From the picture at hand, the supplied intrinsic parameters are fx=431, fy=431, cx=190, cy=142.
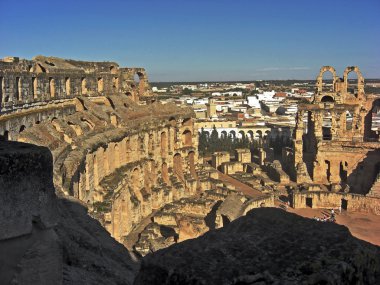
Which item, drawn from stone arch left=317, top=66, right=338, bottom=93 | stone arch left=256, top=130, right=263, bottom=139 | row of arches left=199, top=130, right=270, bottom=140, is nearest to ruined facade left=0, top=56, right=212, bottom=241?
stone arch left=317, top=66, right=338, bottom=93

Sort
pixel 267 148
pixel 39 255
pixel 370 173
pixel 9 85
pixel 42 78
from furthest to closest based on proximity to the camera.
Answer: pixel 267 148, pixel 370 173, pixel 42 78, pixel 9 85, pixel 39 255

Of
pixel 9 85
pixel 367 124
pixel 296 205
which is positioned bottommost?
pixel 296 205

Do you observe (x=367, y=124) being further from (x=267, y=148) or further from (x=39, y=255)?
(x=39, y=255)

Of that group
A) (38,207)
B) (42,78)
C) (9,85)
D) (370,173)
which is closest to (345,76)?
(370,173)

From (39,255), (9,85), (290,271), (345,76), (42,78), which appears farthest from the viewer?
(345,76)

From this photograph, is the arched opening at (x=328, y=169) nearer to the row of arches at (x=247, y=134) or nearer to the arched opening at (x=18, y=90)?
the arched opening at (x=18, y=90)

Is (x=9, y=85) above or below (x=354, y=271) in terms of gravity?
above

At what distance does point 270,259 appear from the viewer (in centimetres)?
448

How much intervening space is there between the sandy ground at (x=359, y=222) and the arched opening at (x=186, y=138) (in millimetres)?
11212

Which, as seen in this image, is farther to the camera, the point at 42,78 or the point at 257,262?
the point at 42,78

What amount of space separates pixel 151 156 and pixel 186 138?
6.13 meters

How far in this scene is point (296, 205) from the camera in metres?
31.9

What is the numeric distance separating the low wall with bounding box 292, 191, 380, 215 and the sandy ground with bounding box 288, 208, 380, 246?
497mm

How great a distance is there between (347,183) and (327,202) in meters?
5.37
